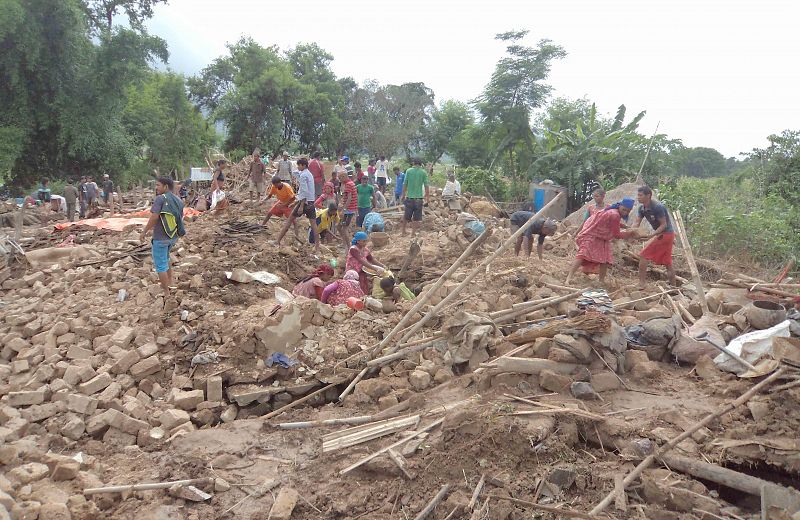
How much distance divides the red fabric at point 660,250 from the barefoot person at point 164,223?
5866mm

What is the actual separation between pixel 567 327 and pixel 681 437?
1265 mm

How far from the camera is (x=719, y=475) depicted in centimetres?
327

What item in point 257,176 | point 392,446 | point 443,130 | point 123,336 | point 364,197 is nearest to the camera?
point 392,446

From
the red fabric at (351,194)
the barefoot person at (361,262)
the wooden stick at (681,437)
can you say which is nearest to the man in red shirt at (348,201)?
the red fabric at (351,194)

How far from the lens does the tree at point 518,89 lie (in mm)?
16922

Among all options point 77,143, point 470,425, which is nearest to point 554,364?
point 470,425

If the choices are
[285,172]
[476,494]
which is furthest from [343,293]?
[285,172]

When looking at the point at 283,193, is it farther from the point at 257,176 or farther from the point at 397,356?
the point at 397,356

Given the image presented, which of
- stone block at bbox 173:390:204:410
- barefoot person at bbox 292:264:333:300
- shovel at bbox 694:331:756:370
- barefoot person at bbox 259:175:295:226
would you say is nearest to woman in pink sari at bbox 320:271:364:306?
barefoot person at bbox 292:264:333:300

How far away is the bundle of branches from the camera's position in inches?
174

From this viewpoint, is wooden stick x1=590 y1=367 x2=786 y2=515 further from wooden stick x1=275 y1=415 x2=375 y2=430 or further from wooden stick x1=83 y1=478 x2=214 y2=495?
wooden stick x1=83 y1=478 x2=214 y2=495

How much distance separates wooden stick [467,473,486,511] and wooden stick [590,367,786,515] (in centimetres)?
66

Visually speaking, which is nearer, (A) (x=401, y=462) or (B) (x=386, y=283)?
(A) (x=401, y=462)

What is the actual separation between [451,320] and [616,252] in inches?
187
